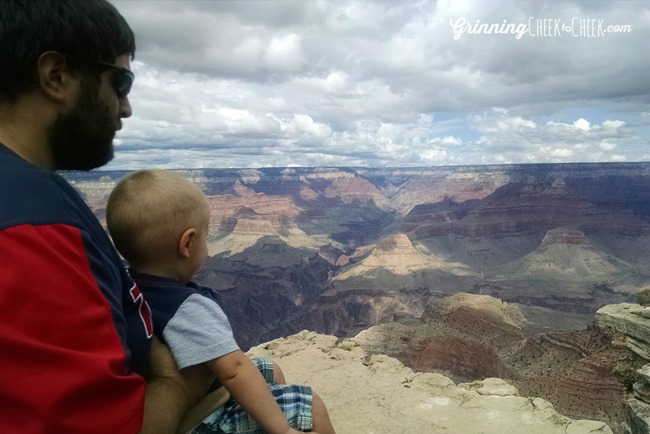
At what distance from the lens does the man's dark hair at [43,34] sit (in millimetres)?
1185

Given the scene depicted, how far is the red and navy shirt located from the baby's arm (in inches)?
17.4

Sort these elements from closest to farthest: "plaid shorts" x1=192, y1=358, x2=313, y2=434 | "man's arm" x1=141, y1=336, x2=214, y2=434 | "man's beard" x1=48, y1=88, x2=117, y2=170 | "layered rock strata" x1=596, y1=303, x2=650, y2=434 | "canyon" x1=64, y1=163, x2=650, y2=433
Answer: "man's beard" x1=48, y1=88, x2=117, y2=170, "man's arm" x1=141, y1=336, x2=214, y2=434, "plaid shorts" x1=192, y1=358, x2=313, y2=434, "layered rock strata" x1=596, y1=303, x2=650, y2=434, "canyon" x1=64, y1=163, x2=650, y2=433

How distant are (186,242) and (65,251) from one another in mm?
615

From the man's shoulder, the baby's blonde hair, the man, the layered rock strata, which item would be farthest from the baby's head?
the layered rock strata

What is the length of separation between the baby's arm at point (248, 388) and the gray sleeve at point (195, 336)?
47 mm

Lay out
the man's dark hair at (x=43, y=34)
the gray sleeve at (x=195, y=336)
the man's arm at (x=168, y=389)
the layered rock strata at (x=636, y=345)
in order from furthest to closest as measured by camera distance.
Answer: the layered rock strata at (x=636, y=345)
the gray sleeve at (x=195, y=336)
the man's arm at (x=168, y=389)
the man's dark hair at (x=43, y=34)

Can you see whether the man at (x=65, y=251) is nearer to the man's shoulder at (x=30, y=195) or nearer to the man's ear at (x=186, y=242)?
the man's shoulder at (x=30, y=195)

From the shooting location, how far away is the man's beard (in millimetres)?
1310

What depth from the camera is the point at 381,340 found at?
30656mm

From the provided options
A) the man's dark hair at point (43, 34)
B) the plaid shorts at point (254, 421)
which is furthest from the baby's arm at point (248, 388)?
the man's dark hair at point (43, 34)

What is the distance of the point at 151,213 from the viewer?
63.1 inches

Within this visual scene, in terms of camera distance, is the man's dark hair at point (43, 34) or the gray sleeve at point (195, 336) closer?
the man's dark hair at point (43, 34)

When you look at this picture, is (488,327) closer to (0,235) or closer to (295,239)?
(0,235)

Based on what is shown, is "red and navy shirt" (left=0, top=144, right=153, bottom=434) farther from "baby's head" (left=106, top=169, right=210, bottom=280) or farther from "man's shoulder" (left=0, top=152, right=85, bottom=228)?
"baby's head" (left=106, top=169, right=210, bottom=280)
